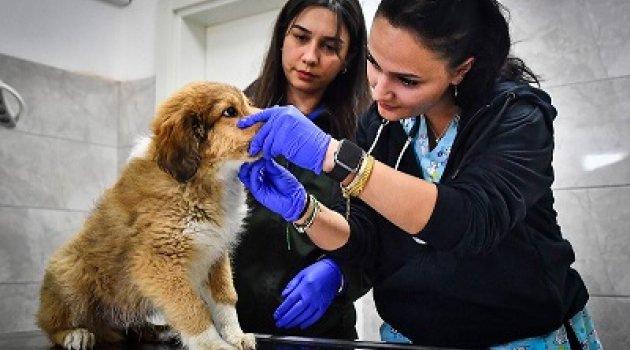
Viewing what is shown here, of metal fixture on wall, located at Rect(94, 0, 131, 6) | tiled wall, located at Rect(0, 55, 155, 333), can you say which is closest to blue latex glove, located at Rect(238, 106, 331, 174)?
tiled wall, located at Rect(0, 55, 155, 333)

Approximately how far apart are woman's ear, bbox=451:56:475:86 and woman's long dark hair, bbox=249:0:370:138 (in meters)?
0.54

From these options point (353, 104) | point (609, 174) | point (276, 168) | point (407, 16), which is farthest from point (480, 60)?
point (609, 174)

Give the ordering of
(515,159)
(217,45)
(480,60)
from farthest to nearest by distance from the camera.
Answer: (217,45), (480,60), (515,159)

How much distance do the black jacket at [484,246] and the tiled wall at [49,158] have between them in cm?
191

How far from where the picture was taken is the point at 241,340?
1205 millimetres

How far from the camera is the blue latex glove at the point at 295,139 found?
1.13 m

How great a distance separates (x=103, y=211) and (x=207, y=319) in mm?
345

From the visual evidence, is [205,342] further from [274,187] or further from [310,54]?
[310,54]

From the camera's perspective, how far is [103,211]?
4.11 ft

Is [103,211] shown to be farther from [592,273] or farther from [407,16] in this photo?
[592,273]

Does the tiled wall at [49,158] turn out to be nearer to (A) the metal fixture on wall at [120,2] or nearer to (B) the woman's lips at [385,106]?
(A) the metal fixture on wall at [120,2]

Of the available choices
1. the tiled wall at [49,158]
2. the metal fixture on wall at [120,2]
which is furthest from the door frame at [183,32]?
the metal fixture on wall at [120,2]

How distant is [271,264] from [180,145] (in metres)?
0.58

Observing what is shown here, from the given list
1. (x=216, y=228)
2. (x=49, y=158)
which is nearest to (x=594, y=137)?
(x=216, y=228)
